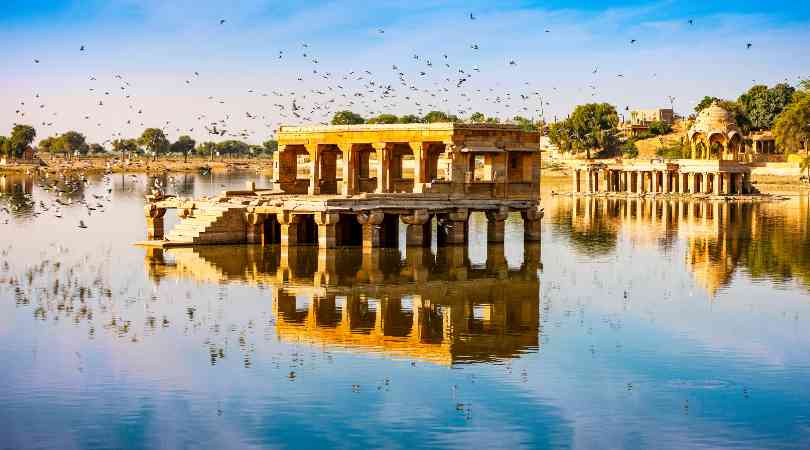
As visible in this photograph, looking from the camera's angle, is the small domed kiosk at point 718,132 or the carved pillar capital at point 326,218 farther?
the small domed kiosk at point 718,132

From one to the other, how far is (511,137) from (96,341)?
2627 cm

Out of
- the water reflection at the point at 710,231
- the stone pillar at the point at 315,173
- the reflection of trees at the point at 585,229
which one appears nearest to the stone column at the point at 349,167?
the stone pillar at the point at 315,173

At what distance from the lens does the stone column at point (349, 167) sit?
57125 millimetres

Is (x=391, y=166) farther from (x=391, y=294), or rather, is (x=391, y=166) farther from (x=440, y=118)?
(x=440, y=118)

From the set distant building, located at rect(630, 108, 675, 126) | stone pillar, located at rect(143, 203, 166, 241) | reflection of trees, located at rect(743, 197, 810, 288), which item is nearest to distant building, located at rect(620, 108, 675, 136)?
distant building, located at rect(630, 108, 675, 126)

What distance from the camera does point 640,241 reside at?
60281 millimetres

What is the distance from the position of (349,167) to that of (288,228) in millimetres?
7691

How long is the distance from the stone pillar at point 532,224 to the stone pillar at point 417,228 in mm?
4608

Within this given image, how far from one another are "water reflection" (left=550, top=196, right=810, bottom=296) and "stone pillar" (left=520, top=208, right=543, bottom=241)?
2003 mm

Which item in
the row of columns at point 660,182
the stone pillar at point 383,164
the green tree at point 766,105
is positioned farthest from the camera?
the green tree at point 766,105

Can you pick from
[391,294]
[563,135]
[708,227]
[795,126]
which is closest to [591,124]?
[563,135]

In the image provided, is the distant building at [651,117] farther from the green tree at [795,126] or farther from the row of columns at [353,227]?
the row of columns at [353,227]

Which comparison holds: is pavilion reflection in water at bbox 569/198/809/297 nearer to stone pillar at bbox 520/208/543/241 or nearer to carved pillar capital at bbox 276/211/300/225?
stone pillar at bbox 520/208/543/241

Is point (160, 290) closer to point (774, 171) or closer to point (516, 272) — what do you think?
point (516, 272)
